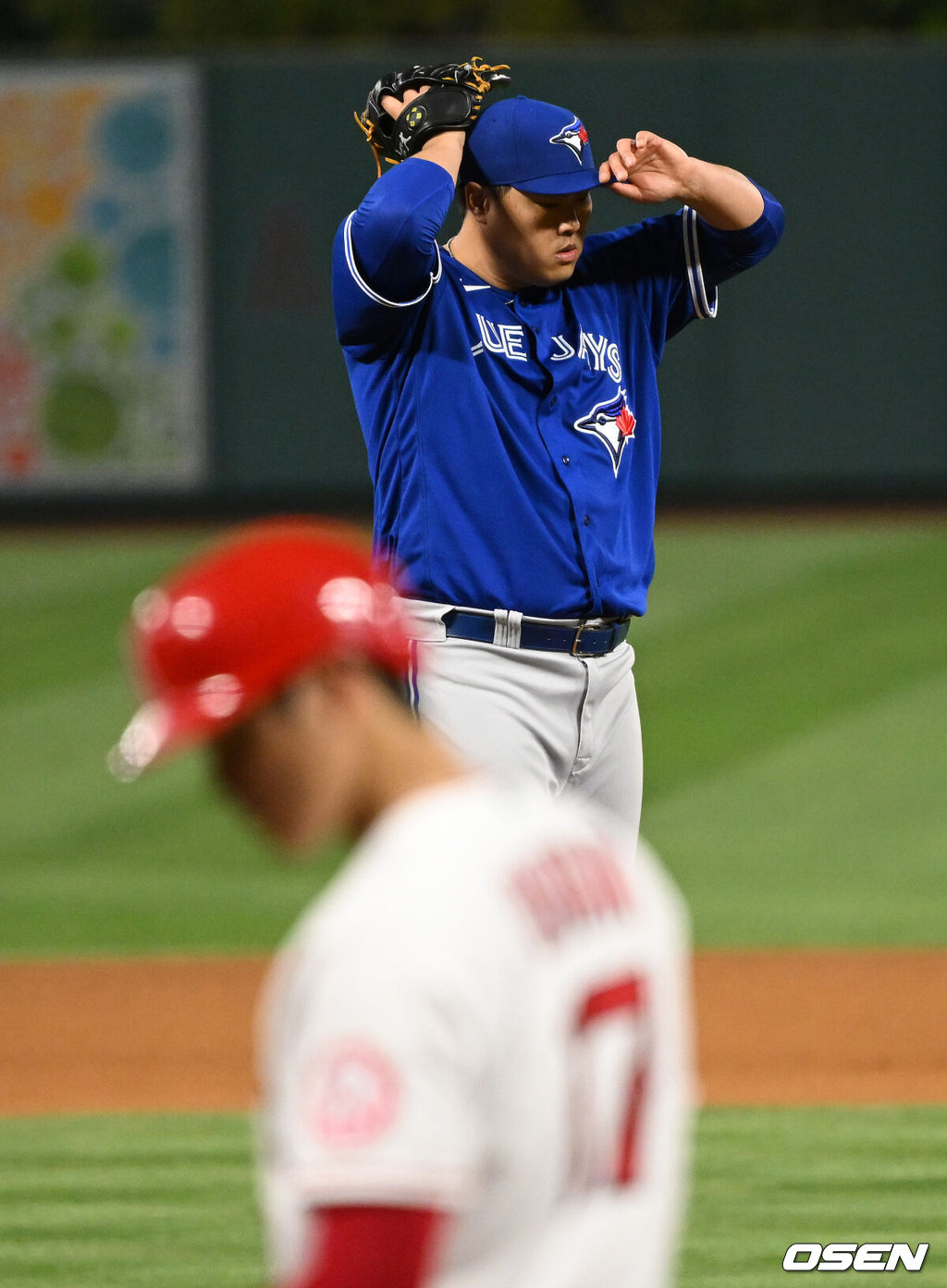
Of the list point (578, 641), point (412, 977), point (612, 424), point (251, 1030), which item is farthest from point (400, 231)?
point (251, 1030)

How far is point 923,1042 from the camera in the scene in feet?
21.6

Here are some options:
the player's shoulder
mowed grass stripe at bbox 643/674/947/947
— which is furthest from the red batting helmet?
mowed grass stripe at bbox 643/674/947/947

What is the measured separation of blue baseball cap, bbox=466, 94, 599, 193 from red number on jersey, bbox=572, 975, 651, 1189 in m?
2.59

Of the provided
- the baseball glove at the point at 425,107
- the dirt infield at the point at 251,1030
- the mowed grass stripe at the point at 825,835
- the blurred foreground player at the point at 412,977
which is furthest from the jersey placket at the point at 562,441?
the mowed grass stripe at the point at 825,835

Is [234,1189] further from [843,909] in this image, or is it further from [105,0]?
[105,0]

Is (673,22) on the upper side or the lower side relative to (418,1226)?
lower

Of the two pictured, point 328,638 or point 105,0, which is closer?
point 328,638

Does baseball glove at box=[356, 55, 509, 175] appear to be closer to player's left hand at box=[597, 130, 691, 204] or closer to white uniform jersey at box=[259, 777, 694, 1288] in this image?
player's left hand at box=[597, 130, 691, 204]

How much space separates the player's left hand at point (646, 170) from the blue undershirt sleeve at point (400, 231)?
42cm

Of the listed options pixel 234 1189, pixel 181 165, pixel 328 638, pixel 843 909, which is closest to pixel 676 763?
pixel 843 909

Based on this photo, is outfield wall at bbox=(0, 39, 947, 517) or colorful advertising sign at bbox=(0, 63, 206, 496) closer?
outfield wall at bbox=(0, 39, 947, 517)

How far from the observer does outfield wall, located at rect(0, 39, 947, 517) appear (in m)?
16.0

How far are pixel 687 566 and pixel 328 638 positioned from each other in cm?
1326

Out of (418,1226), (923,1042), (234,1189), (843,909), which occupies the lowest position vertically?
(843,909)
